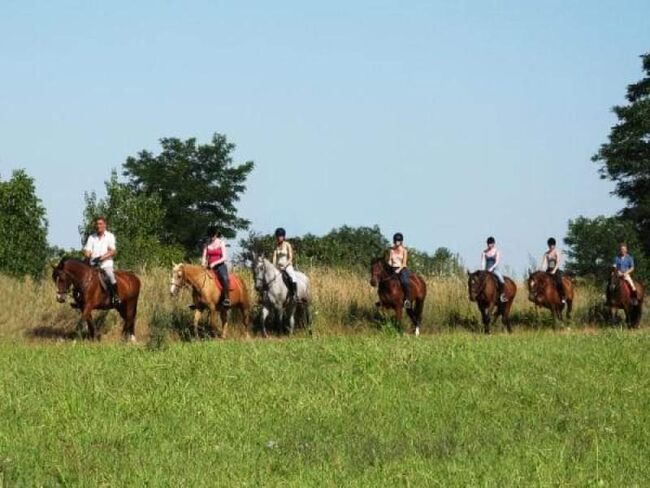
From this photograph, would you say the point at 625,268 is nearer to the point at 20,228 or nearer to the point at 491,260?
the point at 491,260

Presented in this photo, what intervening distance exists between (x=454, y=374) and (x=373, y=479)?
593 cm

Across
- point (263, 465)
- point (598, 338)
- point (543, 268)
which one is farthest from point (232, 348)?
point (543, 268)

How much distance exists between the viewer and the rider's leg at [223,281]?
85.4ft

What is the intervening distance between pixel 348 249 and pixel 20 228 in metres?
30.2

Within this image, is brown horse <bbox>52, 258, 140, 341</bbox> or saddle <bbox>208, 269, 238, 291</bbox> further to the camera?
saddle <bbox>208, 269, 238, 291</bbox>

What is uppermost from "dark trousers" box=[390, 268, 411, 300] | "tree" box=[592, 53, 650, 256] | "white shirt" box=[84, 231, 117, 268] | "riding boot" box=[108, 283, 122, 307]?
"tree" box=[592, 53, 650, 256]

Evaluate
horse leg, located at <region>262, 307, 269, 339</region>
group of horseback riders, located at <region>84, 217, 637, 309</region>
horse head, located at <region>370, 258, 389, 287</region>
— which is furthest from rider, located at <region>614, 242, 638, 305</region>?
horse leg, located at <region>262, 307, 269, 339</region>

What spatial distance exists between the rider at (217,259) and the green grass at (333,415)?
7148mm

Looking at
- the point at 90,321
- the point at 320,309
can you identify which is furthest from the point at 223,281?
the point at 320,309

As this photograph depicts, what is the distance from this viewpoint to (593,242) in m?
58.2

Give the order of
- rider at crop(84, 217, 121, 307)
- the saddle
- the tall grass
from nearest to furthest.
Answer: rider at crop(84, 217, 121, 307) < the saddle < the tall grass

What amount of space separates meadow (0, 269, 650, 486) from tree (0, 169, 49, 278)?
33.0 metres

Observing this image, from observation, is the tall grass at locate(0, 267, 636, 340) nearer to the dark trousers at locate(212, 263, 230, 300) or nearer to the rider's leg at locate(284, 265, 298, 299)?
the rider's leg at locate(284, 265, 298, 299)

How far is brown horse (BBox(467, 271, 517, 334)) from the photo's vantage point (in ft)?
91.6
